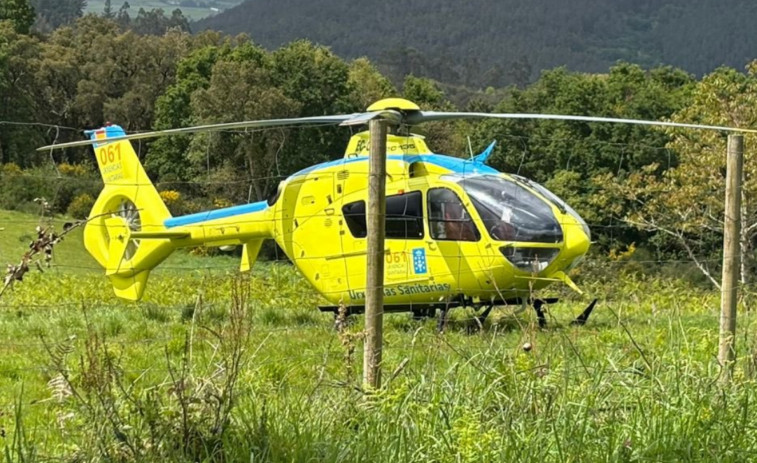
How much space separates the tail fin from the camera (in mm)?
11312

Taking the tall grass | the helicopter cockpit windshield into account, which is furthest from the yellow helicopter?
the tall grass

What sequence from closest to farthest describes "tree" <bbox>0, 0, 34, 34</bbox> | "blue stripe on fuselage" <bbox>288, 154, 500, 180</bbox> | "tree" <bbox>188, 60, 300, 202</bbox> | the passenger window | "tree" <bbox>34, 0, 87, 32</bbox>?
the passenger window → "blue stripe on fuselage" <bbox>288, 154, 500, 180</bbox> → "tree" <bbox>188, 60, 300, 202</bbox> → "tree" <bbox>0, 0, 34, 34</bbox> → "tree" <bbox>34, 0, 87, 32</bbox>

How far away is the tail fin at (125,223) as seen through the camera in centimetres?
1131

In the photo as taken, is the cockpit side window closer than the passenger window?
Yes

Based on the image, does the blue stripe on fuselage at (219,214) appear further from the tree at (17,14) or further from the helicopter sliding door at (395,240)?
the tree at (17,14)

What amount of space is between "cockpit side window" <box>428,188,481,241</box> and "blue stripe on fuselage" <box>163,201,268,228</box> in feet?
6.02

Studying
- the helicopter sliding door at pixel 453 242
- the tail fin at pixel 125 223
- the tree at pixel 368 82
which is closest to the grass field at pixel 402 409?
the helicopter sliding door at pixel 453 242

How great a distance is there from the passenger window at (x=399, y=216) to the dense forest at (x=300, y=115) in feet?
49.9

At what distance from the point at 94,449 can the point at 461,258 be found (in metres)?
6.45

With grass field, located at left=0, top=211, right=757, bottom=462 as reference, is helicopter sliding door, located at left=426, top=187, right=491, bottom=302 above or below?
below

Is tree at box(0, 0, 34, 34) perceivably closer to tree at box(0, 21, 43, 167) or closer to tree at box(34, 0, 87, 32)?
tree at box(0, 21, 43, 167)

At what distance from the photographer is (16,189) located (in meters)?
26.0

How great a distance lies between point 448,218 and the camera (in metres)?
9.73

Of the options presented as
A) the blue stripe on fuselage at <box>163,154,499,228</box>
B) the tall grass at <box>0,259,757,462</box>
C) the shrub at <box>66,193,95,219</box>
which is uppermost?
the blue stripe on fuselage at <box>163,154,499,228</box>
